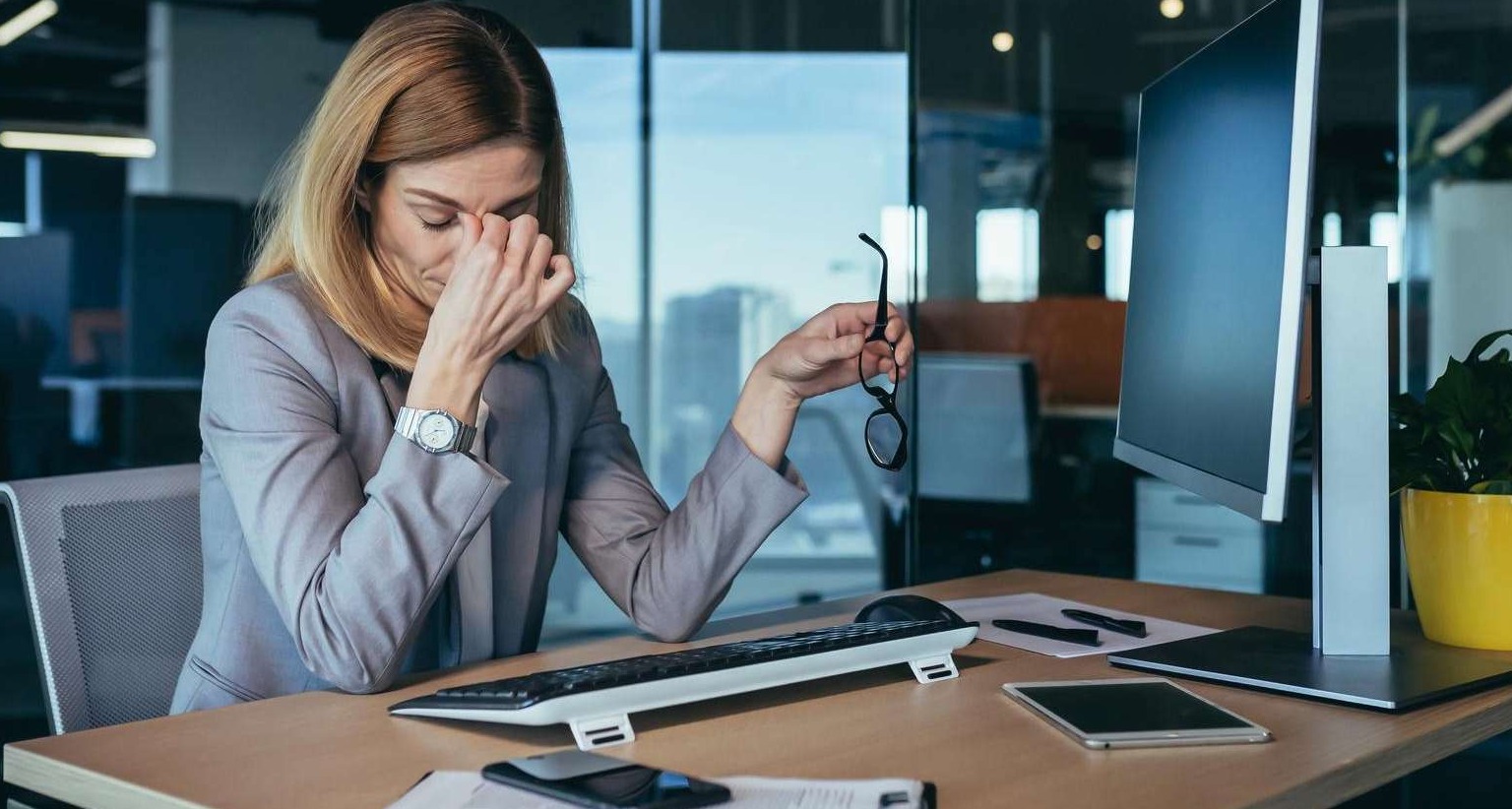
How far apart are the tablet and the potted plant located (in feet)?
1.15

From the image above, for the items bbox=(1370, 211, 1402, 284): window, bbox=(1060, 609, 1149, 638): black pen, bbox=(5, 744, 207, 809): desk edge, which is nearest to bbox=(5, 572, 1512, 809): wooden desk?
bbox=(5, 744, 207, 809): desk edge

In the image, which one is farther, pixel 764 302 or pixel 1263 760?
pixel 764 302

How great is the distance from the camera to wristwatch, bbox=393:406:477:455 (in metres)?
1.25

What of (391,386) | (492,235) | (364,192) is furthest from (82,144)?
(492,235)

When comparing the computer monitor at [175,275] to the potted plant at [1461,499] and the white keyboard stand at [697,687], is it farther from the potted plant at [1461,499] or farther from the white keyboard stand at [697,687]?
the potted plant at [1461,499]

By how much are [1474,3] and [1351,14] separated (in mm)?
281

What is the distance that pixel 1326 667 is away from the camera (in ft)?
4.15

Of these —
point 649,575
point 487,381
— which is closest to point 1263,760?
point 649,575

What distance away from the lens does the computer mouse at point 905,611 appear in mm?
1367

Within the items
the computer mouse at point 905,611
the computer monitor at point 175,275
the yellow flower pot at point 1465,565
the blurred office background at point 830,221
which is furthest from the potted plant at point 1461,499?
the computer monitor at point 175,275

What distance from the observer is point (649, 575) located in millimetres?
1545

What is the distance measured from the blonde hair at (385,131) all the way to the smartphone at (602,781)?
62 cm

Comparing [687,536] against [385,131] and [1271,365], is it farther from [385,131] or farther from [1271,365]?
[1271,365]

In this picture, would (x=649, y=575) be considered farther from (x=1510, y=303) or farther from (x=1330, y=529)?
(x=1510, y=303)
